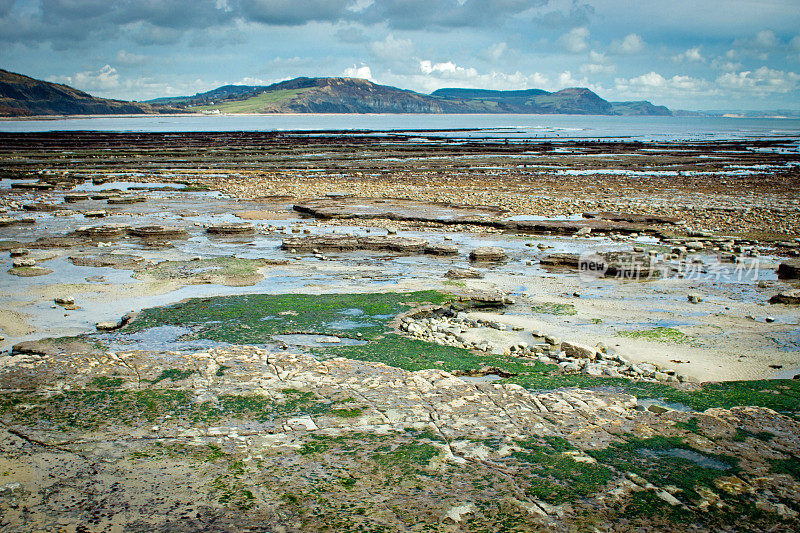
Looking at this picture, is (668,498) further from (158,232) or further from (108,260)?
(158,232)

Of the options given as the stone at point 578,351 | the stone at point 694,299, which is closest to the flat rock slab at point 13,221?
the stone at point 578,351

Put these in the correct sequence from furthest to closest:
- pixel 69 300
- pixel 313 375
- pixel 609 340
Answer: pixel 69 300 → pixel 609 340 → pixel 313 375

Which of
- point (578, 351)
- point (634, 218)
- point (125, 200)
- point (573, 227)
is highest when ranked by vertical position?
point (634, 218)

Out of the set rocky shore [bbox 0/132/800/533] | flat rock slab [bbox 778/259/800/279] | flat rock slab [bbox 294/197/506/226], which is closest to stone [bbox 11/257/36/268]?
rocky shore [bbox 0/132/800/533]

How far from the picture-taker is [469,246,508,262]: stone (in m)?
13.0

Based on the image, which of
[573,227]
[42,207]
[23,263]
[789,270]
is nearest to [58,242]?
[23,263]

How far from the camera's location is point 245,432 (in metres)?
5.24

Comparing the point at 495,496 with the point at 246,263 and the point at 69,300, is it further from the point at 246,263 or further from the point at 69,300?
the point at 246,263

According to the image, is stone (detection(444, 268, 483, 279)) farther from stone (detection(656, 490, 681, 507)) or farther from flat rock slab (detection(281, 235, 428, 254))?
stone (detection(656, 490, 681, 507))

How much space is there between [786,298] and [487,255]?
550cm

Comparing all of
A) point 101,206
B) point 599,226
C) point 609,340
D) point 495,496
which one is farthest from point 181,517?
point 101,206

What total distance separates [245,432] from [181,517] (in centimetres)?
119

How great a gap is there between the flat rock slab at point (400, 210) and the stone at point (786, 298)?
26.6 feet

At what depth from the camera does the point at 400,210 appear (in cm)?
1998
